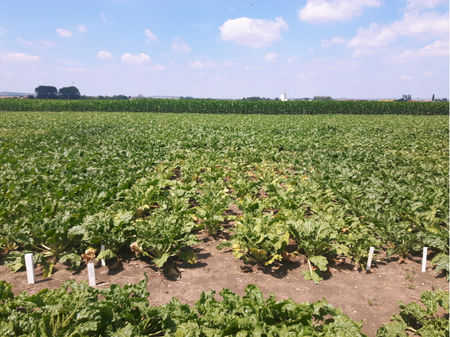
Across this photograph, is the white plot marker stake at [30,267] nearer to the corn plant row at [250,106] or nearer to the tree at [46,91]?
the corn plant row at [250,106]

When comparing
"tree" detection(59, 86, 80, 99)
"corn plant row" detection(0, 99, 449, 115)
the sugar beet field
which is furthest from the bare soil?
"tree" detection(59, 86, 80, 99)

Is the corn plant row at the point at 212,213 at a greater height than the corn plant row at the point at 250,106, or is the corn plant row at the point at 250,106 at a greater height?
the corn plant row at the point at 250,106

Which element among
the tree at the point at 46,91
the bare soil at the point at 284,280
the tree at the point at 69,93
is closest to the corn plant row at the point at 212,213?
the bare soil at the point at 284,280

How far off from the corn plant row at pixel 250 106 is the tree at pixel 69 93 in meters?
38.1

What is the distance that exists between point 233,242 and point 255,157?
685cm

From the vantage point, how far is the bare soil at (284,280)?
158 inches

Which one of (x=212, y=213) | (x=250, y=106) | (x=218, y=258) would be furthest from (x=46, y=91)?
(x=218, y=258)

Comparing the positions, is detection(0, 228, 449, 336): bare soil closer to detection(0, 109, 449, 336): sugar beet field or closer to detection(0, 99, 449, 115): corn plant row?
detection(0, 109, 449, 336): sugar beet field

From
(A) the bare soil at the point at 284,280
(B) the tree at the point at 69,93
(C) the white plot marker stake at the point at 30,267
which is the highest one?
(B) the tree at the point at 69,93

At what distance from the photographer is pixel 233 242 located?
4973 mm

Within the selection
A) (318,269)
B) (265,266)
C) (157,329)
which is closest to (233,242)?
(265,266)

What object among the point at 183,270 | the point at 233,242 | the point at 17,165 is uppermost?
the point at 17,165

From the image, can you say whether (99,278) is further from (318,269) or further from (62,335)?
(318,269)

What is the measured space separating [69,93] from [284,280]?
104 metres
